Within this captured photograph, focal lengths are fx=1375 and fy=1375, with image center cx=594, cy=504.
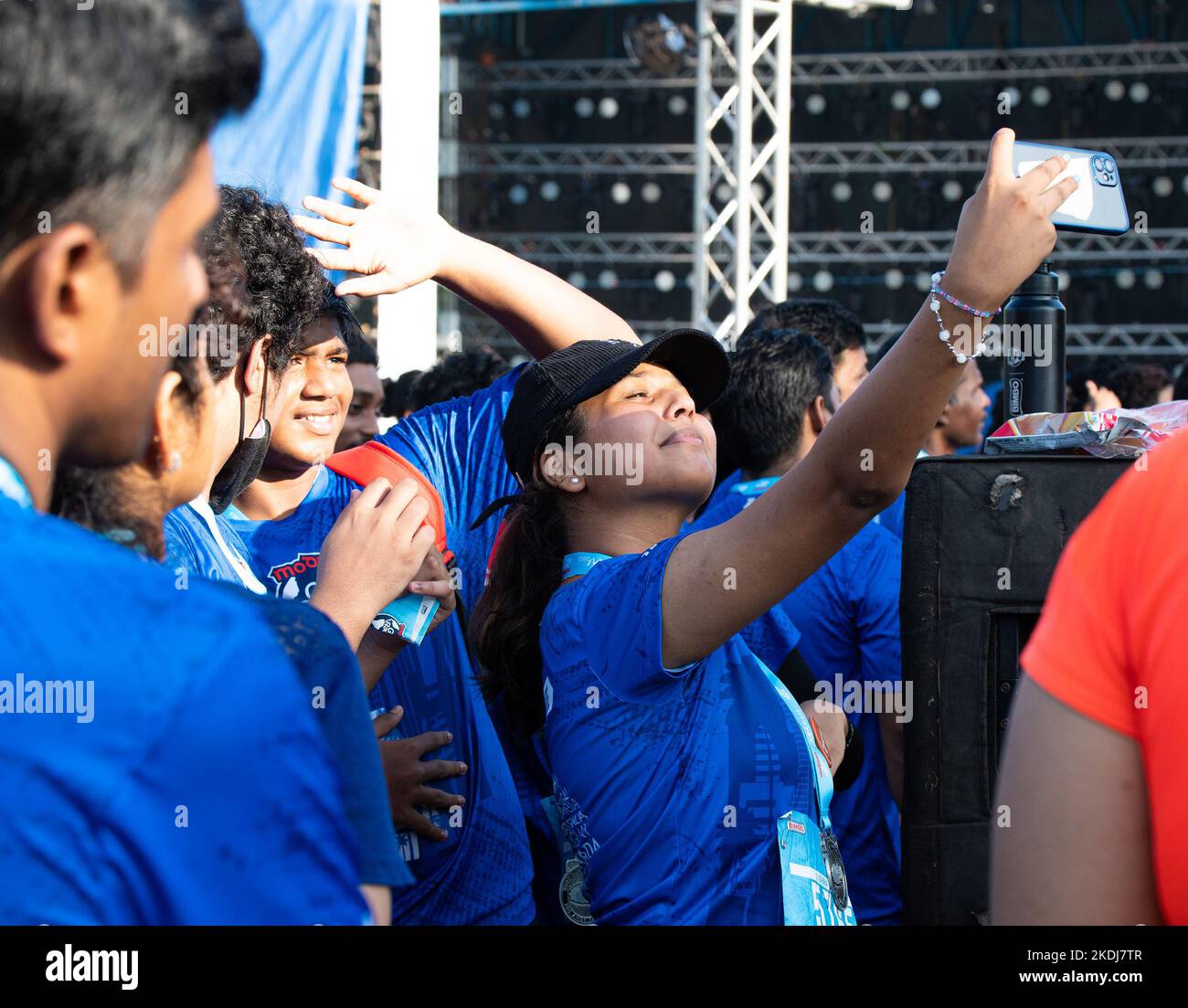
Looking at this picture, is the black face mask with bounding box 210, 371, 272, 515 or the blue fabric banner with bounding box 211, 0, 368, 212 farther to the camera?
the blue fabric banner with bounding box 211, 0, 368, 212

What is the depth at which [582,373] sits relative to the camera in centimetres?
188

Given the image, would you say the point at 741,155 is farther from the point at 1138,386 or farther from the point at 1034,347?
the point at 1034,347

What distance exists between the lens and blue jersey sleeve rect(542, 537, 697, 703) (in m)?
1.55

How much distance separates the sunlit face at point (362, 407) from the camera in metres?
3.83

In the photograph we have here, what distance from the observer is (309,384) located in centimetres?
222

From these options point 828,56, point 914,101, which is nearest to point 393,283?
point 828,56

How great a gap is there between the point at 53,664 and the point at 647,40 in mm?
12668

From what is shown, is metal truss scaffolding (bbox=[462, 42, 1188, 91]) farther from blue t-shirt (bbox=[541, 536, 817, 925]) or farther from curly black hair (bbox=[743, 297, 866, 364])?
blue t-shirt (bbox=[541, 536, 817, 925])

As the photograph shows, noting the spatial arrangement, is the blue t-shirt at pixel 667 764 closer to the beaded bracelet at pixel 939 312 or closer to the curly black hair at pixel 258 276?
the beaded bracelet at pixel 939 312

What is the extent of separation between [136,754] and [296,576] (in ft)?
4.49

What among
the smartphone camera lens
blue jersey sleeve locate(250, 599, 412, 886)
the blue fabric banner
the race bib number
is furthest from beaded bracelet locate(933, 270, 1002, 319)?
the blue fabric banner

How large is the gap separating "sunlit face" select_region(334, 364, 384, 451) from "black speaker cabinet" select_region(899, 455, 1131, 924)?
2.59 metres
